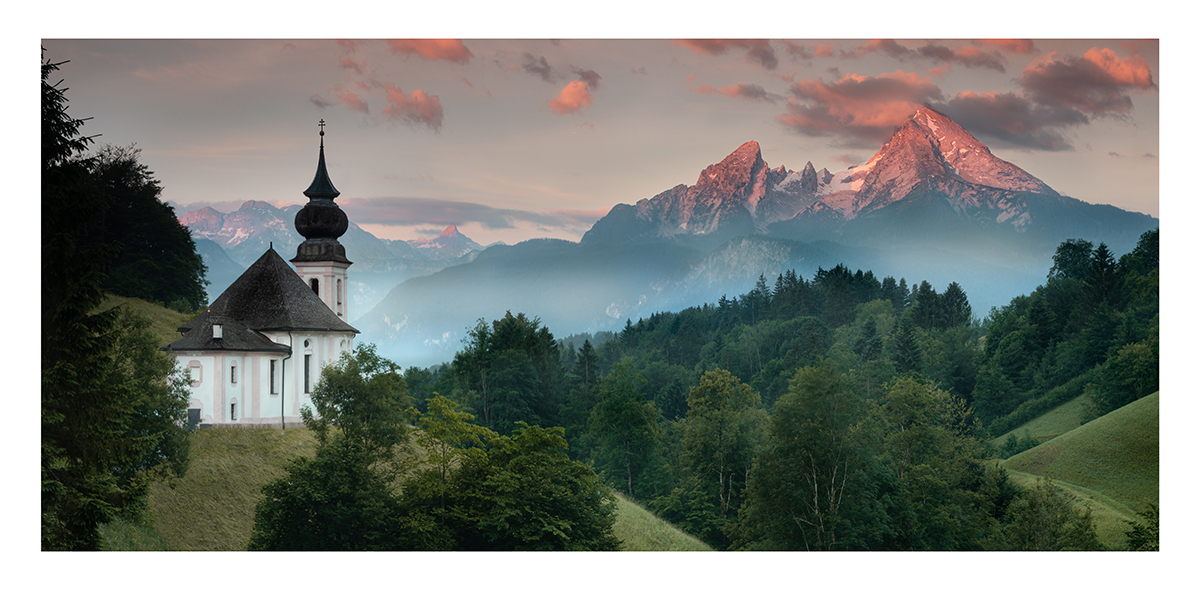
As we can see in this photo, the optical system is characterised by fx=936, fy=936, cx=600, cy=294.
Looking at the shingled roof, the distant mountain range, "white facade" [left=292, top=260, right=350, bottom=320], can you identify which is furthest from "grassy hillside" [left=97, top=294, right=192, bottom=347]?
"white facade" [left=292, top=260, right=350, bottom=320]

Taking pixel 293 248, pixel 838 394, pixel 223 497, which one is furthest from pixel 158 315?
pixel 838 394

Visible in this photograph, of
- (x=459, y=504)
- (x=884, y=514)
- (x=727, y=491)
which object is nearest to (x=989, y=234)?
(x=727, y=491)

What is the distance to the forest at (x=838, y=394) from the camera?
28656 millimetres

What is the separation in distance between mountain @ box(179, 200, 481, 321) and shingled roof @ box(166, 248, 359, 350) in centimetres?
88

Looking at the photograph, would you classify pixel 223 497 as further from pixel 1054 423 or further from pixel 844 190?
pixel 1054 423

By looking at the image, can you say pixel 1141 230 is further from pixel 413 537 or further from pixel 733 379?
pixel 413 537

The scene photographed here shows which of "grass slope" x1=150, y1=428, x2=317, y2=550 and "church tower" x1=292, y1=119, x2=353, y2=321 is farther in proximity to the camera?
"church tower" x1=292, y1=119, x2=353, y2=321

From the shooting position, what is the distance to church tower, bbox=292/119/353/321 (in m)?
38.1

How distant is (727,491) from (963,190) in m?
21.1

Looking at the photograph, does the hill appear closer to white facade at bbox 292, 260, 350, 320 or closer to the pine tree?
white facade at bbox 292, 260, 350, 320

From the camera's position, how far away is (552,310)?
2299 inches

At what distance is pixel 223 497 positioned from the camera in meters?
25.9

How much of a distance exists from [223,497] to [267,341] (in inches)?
328

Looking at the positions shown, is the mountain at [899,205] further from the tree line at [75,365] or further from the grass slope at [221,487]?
the tree line at [75,365]
